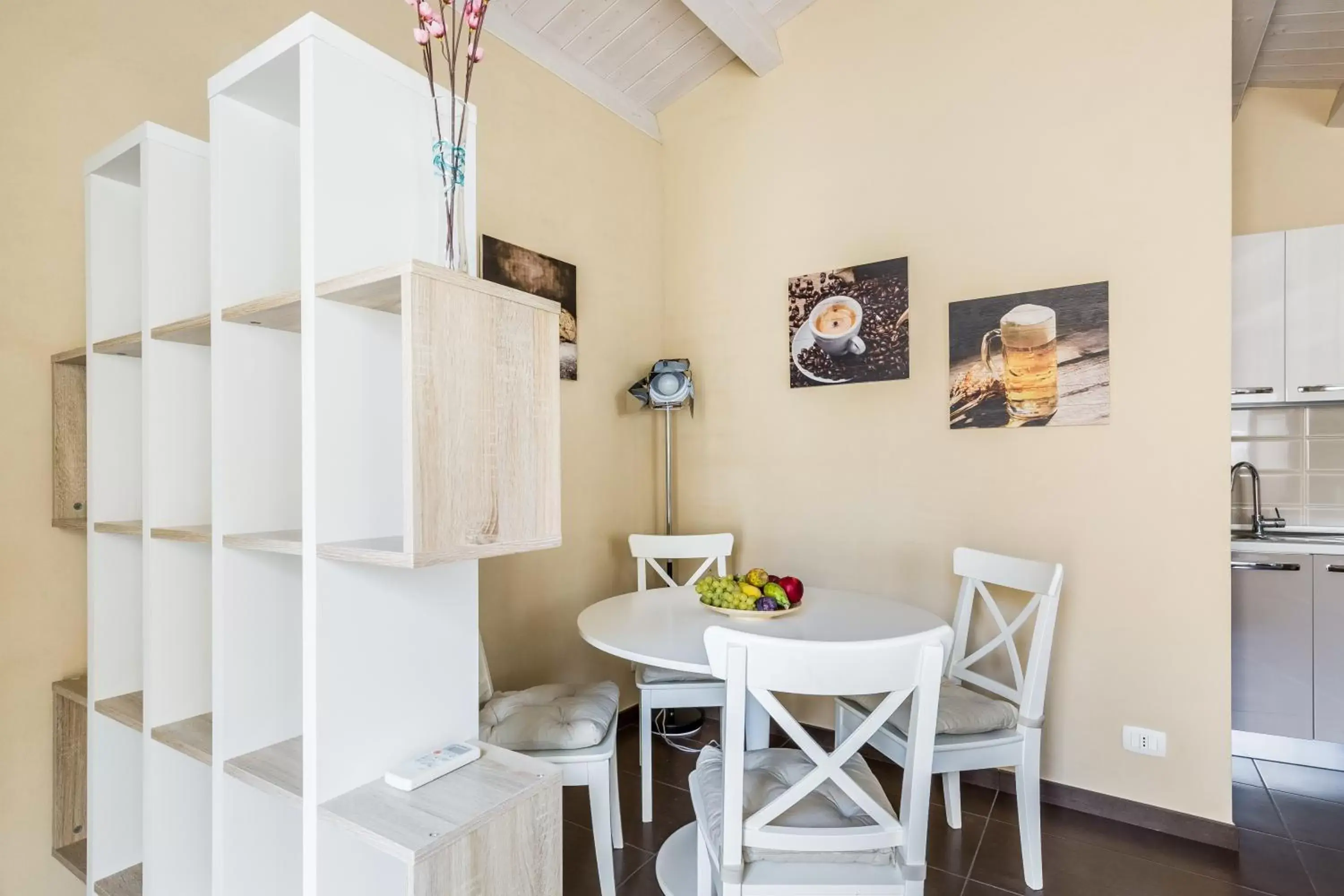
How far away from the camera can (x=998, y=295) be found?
2592 mm

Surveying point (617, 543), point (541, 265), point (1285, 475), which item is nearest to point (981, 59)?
point (541, 265)

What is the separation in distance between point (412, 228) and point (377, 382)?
0.31 metres

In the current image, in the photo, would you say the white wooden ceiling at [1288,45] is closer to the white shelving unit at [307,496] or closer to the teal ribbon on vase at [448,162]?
the teal ribbon on vase at [448,162]

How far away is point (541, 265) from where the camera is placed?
2834 millimetres

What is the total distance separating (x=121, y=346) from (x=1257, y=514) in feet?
14.4

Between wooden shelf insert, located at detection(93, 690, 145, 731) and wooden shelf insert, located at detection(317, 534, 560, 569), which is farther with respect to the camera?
wooden shelf insert, located at detection(93, 690, 145, 731)

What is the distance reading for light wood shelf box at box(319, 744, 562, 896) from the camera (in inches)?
37.3

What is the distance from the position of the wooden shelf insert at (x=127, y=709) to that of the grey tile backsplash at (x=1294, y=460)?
4.34 meters

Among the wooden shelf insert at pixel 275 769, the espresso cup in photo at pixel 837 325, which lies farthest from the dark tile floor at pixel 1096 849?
the espresso cup in photo at pixel 837 325

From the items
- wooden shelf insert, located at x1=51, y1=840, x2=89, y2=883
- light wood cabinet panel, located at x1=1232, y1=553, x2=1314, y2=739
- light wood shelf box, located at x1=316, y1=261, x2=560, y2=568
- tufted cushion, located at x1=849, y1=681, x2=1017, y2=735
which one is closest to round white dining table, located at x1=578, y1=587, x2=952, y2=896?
tufted cushion, located at x1=849, y1=681, x2=1017, y2=735

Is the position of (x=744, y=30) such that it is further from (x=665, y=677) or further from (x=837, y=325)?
(x=665, y=677)

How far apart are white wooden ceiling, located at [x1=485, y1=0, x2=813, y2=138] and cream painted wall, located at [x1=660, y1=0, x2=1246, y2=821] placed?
126 mm

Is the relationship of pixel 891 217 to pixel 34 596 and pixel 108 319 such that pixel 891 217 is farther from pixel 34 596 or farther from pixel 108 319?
pixel 34 596

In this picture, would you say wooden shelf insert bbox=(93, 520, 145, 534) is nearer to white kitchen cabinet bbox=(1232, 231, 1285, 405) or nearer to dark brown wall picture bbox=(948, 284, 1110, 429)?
dark brown wall picture bbox=(948, 284, 1110, 429)
